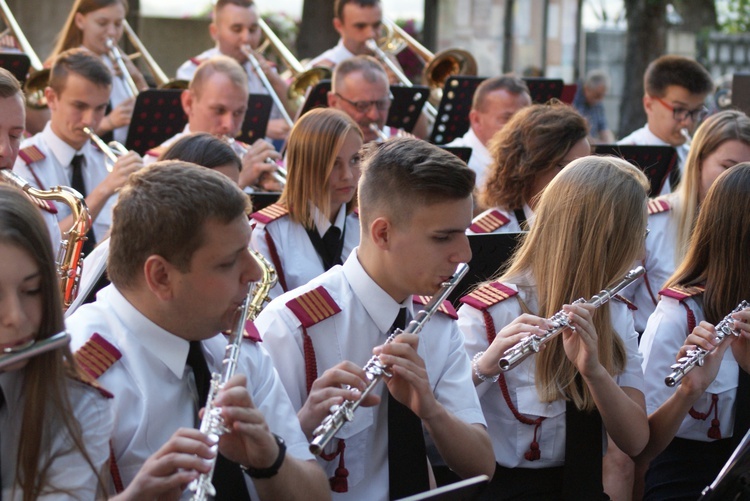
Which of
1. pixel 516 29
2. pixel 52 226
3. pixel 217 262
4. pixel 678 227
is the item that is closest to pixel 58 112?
pixel 52 226

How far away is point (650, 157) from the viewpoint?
568 centimetres

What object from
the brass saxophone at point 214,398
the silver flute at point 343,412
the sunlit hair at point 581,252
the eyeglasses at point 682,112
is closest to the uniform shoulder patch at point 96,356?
the brass saxophone at point 214,398

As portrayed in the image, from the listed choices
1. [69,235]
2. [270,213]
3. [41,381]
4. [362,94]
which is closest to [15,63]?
[362,94]

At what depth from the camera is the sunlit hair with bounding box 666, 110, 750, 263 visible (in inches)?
182

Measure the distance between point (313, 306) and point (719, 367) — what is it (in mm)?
1375

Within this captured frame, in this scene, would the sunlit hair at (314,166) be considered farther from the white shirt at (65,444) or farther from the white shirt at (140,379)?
the white shirt at (65,444)

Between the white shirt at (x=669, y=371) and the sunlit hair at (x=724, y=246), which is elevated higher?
the sunlit hair at (x=724, y=246)

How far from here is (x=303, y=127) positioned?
4.51 meters

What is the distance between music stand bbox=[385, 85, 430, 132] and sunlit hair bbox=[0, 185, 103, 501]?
4.79 meters

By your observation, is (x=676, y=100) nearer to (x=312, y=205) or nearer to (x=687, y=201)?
(x=687, y=201)

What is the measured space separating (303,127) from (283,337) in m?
1.81

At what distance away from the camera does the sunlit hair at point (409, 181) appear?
296cm

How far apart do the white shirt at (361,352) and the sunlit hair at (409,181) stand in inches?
7.4

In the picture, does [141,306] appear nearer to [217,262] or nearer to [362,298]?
[217,262]
